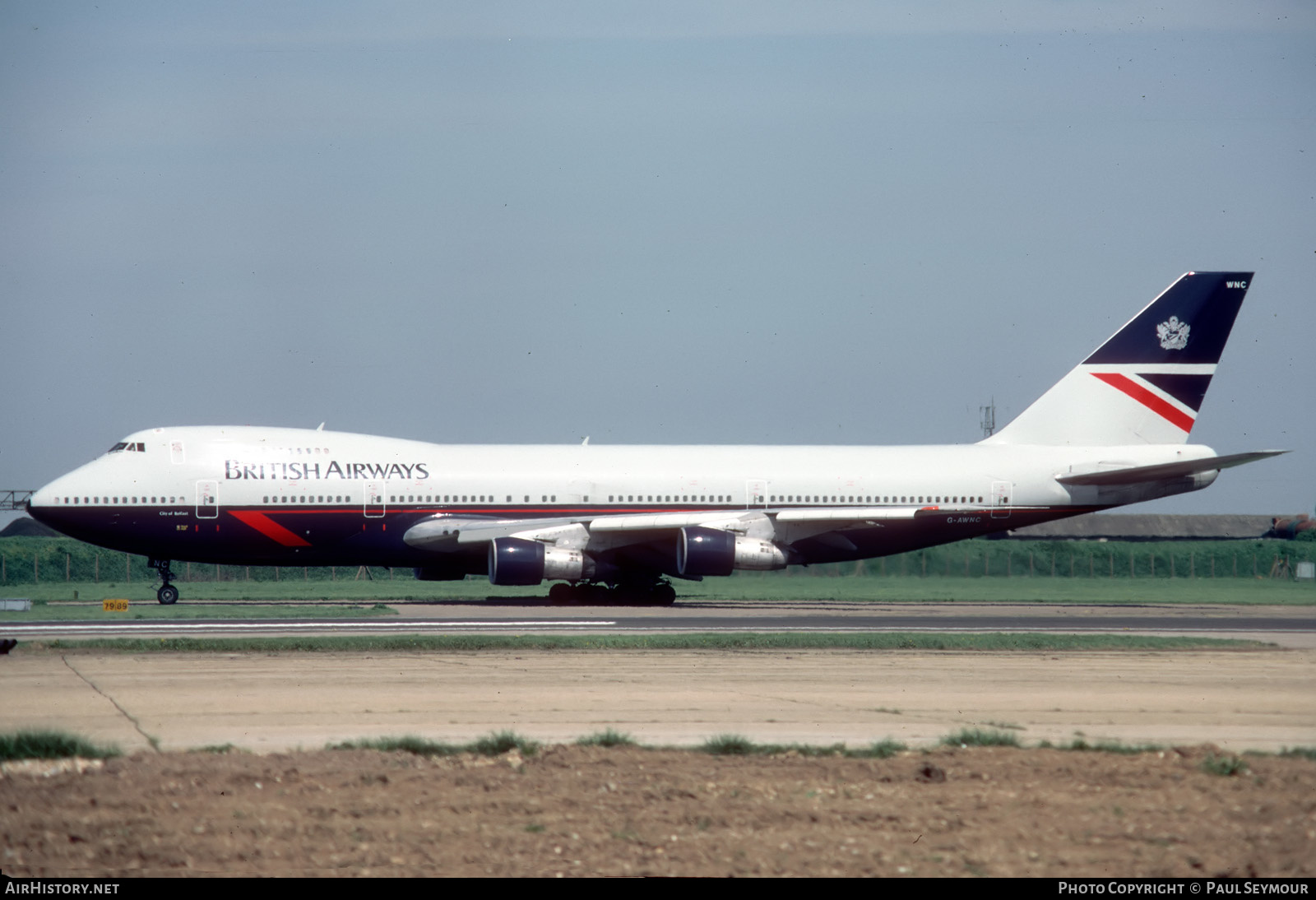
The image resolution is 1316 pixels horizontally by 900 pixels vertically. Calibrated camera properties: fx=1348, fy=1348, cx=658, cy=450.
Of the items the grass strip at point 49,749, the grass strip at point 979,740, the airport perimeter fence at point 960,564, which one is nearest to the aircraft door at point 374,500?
the airport perimeter fence at point 960,564

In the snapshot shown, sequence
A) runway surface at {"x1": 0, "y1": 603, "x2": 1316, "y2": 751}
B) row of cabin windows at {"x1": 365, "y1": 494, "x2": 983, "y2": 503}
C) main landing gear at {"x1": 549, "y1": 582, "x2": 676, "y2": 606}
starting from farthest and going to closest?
1. main landing gear at {"x1": 549, "y1": 582, "x2": 676, "y2": 606}
2. row of cabin windows at {"x1": 365, "y1": 494, "x2": 983, "y2": 503}
3. runway surface at {"x1": 0, "y1": 603, "x2": 1316, "y2": 751}

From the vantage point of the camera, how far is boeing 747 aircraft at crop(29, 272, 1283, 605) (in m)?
33.2

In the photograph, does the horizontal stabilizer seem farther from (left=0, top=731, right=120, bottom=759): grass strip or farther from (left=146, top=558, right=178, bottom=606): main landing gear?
(left=0, top=731, right=120, bottom=759): grass strip

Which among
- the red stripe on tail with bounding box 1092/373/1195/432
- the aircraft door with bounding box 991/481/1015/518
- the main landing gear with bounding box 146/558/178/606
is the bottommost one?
the main landing gear with bounding box 146/558/178/606

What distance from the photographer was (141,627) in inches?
1013

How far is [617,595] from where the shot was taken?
36125mm

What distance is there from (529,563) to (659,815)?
77.2 feet

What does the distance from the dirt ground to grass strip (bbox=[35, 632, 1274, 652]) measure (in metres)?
10.2

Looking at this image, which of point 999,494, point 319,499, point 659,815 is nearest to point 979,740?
point 659,815

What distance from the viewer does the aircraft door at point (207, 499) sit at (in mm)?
33094

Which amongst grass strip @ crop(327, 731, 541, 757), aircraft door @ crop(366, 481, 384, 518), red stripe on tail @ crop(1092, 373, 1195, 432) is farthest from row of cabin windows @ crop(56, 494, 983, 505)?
grass strip @ crop(327, 731, 541, 757)

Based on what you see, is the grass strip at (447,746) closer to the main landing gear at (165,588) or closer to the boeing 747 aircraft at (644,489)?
the boeing 747 aircraft at (644,489)

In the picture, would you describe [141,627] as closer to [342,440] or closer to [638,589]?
[342,440]
